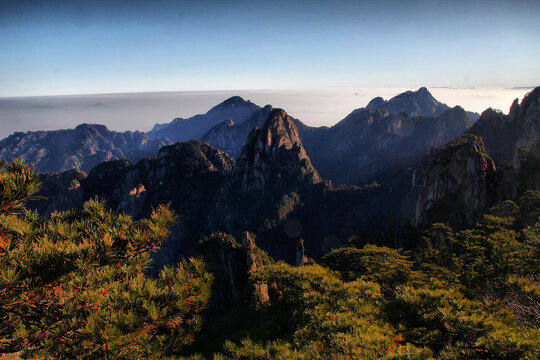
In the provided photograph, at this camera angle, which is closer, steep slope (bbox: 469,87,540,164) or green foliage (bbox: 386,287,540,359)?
green foliage (bbox: 386,287,540,359)

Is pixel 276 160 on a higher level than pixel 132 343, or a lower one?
lower

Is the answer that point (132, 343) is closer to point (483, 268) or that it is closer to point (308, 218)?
point (483, 268)

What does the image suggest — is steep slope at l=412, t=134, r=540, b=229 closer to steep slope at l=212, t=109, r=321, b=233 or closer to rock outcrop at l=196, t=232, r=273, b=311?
rock outcrop at l=196, t=232, r=273, b=311

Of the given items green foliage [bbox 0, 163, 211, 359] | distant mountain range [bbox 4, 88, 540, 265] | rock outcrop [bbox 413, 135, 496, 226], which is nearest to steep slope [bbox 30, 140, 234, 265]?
distant mountain range [bbox 4, 88, 540, 265]

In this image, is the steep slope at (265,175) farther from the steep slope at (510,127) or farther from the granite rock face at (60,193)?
the steep slope at (510,127)

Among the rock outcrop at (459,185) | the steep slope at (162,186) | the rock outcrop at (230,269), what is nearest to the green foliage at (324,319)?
the rock outcrop at (230,269)

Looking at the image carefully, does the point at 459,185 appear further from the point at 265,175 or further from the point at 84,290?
the point at 265,175

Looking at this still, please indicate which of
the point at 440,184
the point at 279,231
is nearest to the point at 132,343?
the point at 440,184
